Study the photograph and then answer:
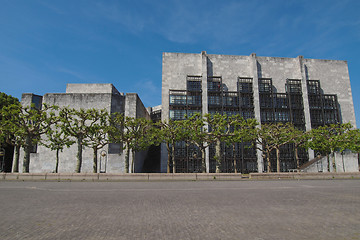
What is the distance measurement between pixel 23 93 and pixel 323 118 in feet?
172

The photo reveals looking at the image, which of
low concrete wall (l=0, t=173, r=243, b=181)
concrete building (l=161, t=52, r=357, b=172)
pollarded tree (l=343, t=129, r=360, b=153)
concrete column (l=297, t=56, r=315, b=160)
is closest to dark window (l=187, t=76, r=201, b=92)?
concrete building (l=161, t=52, r=357, b=172)

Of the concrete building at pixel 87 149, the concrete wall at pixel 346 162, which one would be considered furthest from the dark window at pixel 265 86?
the concrete building at pixel 87 149

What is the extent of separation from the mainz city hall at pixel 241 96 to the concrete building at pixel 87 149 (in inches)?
6.4

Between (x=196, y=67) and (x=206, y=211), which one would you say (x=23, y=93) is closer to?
(x=196, y=67)

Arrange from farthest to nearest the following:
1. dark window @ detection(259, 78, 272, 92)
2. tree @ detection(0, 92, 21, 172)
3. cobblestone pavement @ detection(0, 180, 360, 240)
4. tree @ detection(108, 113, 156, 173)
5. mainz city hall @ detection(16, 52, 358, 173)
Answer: dark window @ detection(259, 78, 272, 92), mainz city hall @ detection(16, 52, 358, 173), tree @ detection(108, 113, 156, 173), tree @ detection(0, 92, 21, 172), cobblestone pavement @ detection(0, 180, 360, 240)

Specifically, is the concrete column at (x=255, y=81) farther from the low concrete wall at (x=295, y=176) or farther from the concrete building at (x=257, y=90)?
the low concrete wall at (x=295, y=176)

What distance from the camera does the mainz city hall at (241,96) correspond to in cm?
3897

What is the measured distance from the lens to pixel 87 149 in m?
35.2

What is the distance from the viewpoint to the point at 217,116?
2720cm

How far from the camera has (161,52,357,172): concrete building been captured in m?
41.6

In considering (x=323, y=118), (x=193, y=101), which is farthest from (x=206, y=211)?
(x=323, y=118)

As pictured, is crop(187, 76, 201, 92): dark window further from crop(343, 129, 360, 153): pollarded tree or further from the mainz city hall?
crop(343, 129, 360, 153): pollarded tree

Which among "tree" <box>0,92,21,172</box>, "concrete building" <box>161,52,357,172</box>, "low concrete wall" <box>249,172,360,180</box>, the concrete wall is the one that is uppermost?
"concrete building" <box>161,52,357,172</box>

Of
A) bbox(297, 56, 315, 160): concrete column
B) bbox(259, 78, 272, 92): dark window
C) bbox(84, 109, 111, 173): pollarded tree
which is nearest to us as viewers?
bbox(84, 109, 111, 173): pollarded tree
